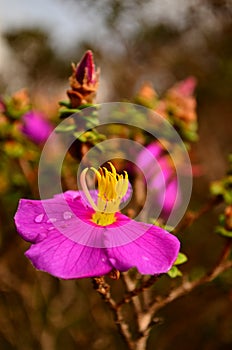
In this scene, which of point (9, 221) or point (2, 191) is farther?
point (9, 221)

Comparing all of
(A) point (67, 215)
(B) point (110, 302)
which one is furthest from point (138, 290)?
(A) point (67, 215)

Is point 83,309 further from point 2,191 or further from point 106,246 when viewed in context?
point 106,246

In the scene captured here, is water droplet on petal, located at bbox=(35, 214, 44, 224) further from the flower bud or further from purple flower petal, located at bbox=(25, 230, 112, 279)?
the flower bud

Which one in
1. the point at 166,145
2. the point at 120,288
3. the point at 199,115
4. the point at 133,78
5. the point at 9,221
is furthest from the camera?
the point at 199,115

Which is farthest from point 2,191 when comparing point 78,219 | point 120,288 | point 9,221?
point 120,288

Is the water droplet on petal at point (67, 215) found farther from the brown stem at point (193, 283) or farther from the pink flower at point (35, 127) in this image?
the pink flower at point (35, 127)

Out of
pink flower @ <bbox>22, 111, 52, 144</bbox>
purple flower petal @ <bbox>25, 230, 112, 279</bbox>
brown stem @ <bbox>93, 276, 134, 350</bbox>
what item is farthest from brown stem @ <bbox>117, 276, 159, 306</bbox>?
pink flower @ <bbox>22, 111, 52, 144</bbox>
